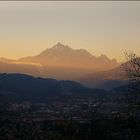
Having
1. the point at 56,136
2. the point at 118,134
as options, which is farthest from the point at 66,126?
the point at 118,134

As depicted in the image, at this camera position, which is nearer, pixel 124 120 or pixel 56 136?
pixel 56 136

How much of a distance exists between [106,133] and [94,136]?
791 mm

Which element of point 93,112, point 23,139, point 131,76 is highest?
point 131,76

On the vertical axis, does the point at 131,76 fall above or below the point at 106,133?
above

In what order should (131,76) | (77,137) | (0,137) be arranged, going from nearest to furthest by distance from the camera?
1. (77,137)
2. (0,137)
3. (131,76)

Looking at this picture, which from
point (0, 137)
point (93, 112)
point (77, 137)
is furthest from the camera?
point (0, 137)

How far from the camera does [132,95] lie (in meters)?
36.1

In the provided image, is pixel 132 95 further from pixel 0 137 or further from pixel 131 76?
pixel 0 137

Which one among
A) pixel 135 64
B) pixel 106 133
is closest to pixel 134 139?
pixel 106 133

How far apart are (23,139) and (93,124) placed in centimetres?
720

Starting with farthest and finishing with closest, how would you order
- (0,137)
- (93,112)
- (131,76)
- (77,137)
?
1. (131,76)
2. (0,137)
3. (93,112)
4. (77,137)

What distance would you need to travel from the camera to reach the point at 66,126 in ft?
95.8

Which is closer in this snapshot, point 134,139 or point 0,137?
point 134,139

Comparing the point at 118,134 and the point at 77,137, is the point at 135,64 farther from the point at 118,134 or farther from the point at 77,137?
the point at 77,137
